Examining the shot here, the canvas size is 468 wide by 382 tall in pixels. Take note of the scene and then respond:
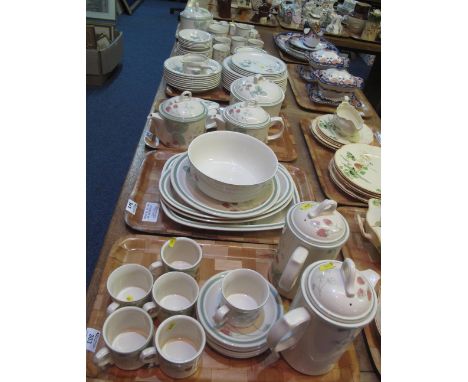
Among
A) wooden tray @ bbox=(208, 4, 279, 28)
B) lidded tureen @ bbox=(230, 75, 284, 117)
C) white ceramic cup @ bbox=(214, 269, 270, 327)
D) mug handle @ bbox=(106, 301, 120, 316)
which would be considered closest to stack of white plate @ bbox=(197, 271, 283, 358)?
white ceramic cup @ bbox=(214, 269, 270, 327)

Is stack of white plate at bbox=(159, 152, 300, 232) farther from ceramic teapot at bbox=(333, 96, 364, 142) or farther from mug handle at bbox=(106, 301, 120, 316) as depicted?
ceramic teapot at bbox=(333, 96, 364, 142)

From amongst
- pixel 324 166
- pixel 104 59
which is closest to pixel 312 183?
pixel 324 166

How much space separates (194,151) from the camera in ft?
3.13

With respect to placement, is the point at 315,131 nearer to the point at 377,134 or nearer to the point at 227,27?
the point at 377,134

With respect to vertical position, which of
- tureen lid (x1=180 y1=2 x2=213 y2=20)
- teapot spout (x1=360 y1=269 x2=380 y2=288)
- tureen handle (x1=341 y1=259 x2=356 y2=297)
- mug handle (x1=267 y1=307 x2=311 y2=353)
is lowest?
A: teapot spout (x1=360 y1=269 x2=380 y2=288)

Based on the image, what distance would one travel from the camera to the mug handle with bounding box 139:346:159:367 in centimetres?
58

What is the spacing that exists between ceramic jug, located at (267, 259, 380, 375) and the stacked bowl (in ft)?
1.05

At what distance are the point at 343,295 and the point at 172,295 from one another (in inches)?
13.5

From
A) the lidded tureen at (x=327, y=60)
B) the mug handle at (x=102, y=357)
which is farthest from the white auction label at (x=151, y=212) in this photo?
the lidded tureen at (x=327, y=60)

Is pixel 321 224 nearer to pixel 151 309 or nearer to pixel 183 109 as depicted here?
pixel 151 309

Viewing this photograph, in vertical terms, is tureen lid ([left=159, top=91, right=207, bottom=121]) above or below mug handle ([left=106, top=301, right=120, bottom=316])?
above

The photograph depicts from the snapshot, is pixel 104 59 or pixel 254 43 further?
pixel 104 59

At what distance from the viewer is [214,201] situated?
89 cm

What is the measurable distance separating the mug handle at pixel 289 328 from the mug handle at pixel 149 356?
19 cm
